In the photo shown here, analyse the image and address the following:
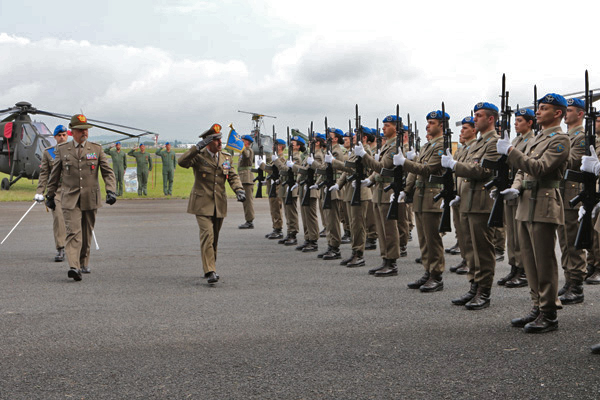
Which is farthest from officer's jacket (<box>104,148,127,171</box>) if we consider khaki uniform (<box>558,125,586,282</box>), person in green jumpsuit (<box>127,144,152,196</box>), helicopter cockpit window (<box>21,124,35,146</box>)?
khaki uniform (<box>558,125,586,282</box>)

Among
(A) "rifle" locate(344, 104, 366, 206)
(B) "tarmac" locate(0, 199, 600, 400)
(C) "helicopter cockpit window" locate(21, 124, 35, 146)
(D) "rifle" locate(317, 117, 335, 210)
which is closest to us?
(B) "tarmac" locate(0, 199, 600, 400)

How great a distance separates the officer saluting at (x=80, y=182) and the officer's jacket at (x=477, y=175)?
178 inches

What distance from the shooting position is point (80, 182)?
29.8ft

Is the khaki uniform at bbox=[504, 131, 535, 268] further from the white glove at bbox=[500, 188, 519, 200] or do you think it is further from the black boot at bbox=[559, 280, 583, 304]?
the white glove at bbox=[500, 188, 519, 200]

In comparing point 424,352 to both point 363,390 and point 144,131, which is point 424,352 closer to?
point 363,390

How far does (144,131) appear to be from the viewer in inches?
877

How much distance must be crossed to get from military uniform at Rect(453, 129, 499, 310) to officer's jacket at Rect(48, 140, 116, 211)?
473 centimetres

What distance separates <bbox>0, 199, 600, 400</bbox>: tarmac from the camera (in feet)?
14.2

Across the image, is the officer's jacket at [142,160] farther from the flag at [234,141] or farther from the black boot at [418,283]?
the black boot at [418,283]

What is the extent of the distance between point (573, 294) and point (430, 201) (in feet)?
5.90

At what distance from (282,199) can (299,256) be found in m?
2.96

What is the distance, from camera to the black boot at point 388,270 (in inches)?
348

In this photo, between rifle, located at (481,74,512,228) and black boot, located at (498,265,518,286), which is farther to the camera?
black boot, located at (498,265,518,286)

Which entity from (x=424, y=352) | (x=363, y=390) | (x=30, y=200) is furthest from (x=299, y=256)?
(x=30, y=200)
